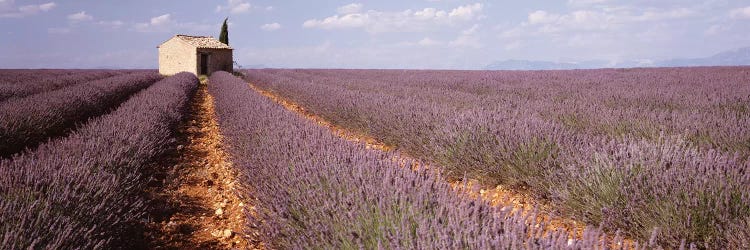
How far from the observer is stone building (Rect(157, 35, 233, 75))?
22594 millimetres

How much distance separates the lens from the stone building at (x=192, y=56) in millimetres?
22594

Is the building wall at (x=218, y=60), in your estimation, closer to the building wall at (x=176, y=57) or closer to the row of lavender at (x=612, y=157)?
the building wall at (x=176, y=57)

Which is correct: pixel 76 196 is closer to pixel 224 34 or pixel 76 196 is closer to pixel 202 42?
pixel 202 42

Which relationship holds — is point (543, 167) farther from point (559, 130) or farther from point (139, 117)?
point (139, 117)

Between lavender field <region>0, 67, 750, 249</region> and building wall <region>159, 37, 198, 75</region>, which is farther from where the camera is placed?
building wall <region>159, 37, 198, 75</region>

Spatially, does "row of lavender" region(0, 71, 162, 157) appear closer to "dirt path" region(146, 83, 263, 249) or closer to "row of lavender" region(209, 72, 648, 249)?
"dirt path" region(146, 83, 263, 249)

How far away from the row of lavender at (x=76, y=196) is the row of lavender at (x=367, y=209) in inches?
25.7

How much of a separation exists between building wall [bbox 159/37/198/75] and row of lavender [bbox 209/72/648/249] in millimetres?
21563

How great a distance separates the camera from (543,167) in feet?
10.0

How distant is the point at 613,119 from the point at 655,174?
2.20 metres

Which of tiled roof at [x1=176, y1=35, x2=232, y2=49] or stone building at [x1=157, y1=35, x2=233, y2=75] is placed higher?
tiled roof at [x1=176, y1=35, x2=232, y2=49]

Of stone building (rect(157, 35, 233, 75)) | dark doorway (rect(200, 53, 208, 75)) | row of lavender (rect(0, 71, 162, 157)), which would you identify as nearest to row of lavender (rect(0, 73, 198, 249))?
row of lavender (rect(0, 71, 162, 157))

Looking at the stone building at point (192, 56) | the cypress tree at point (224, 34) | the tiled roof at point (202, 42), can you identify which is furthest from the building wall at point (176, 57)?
the cypress tree at point (224, 34)

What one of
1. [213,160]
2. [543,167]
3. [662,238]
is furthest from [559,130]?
[213,160]
